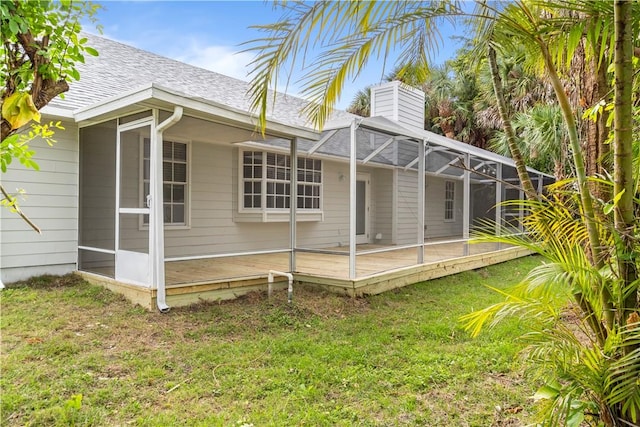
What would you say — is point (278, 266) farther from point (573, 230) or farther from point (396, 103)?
point (396, 103)

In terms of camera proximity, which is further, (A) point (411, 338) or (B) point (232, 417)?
(A) point (411, 338)

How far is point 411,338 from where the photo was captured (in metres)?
4.55

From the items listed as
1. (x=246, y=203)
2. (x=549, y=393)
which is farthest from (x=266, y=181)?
(x=549, y=393)

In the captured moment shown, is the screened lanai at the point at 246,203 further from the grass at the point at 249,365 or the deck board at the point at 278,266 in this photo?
the grass at the point at 249,365

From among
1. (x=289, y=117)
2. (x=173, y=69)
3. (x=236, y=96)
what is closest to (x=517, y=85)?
(x=289, y=117)

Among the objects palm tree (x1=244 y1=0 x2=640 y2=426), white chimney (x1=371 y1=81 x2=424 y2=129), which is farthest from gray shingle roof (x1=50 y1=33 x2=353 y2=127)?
palm tree (x1=244 y1=0 x2=640 y2=426)

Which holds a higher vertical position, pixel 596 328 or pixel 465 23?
pixel 465 23

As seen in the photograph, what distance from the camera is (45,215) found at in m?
6.07

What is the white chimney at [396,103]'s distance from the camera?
1130cm

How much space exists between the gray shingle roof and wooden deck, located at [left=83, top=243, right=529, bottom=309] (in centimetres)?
249

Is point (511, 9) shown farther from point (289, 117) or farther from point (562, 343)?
point (289, 117)

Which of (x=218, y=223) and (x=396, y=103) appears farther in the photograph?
(x=396, y=103)

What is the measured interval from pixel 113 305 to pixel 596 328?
16.8 ft

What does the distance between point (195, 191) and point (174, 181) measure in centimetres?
53
